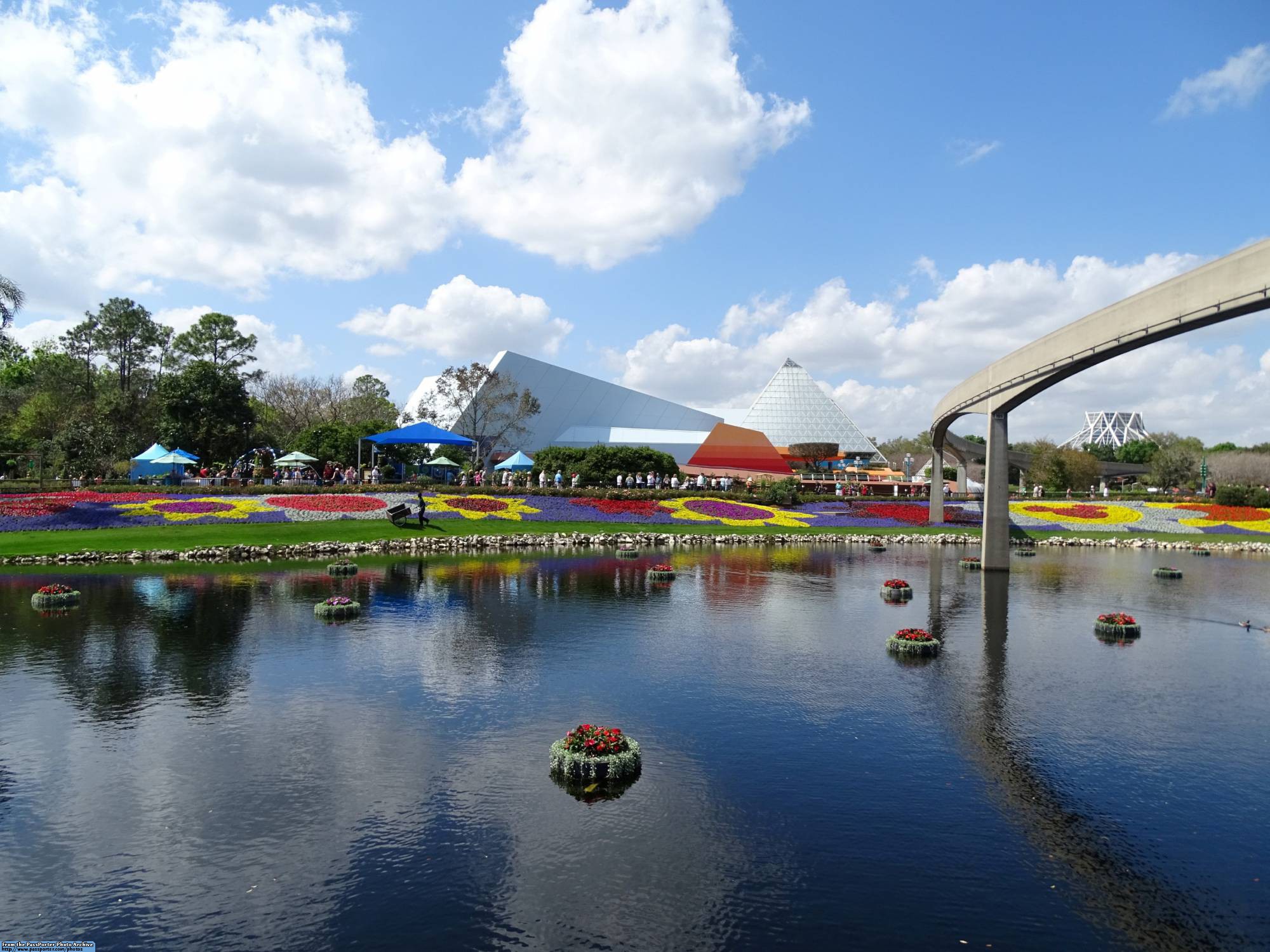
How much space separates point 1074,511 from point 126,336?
70766 mm

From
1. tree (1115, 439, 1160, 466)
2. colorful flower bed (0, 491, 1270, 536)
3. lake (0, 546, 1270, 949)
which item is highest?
tree (1115, 439, 1160, 466)

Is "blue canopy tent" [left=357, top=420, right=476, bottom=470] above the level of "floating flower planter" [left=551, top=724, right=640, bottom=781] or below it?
above

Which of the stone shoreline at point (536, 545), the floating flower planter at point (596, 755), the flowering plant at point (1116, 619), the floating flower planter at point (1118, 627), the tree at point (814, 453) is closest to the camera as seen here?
the floating flower planter at point (596, 755)

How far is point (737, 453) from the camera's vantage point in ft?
258

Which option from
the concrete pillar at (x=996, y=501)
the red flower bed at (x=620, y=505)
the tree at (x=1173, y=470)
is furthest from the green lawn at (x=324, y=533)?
the tree at (x=1173, y=470)

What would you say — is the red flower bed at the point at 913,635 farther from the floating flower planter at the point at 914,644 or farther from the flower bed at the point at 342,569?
the flower bed at the point at 342,569

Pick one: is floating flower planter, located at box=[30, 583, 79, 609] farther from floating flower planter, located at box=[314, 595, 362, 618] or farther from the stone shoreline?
the stone shoreline

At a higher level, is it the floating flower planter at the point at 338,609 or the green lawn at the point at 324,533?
the green lawn at the point at 324,533

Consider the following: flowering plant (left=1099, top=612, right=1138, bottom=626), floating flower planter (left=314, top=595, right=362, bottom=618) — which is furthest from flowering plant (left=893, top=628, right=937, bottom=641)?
floating flower planter (left=314, top=595, right=362, bottom=618)

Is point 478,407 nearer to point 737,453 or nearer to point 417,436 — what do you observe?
point 417,436

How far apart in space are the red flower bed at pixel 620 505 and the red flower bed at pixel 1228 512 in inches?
1340

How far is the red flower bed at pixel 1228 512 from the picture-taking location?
157ft

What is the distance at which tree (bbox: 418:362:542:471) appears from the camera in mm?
56188

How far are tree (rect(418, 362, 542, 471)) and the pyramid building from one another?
40.8 meters
